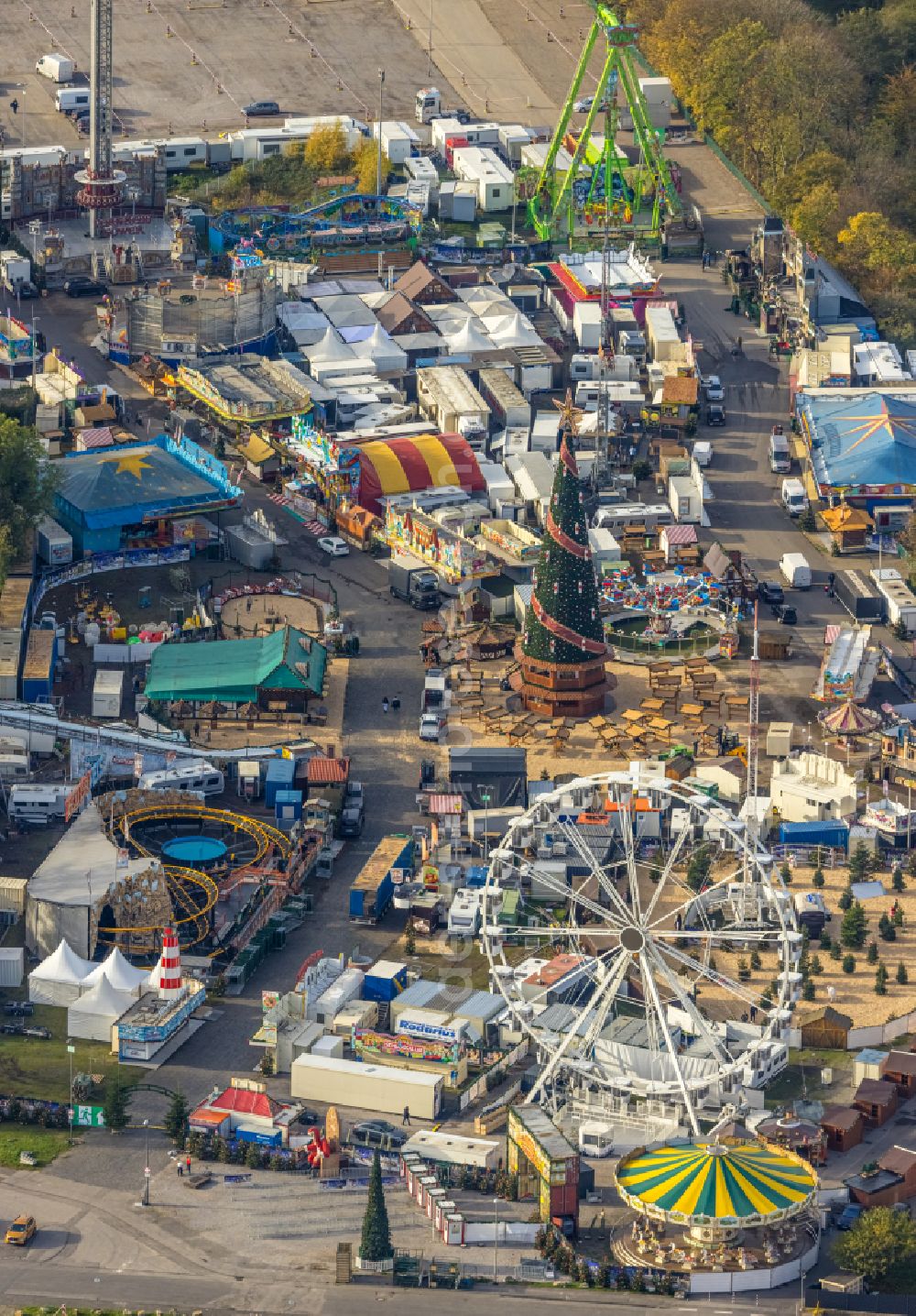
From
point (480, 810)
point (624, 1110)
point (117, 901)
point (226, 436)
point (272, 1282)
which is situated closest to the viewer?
point (272, 1282)

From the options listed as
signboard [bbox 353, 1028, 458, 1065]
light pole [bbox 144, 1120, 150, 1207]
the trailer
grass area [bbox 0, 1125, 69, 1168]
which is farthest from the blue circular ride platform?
grass area [bbox 0, 1125, 69, 1168]

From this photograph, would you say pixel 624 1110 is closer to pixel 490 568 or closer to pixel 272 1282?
pixel 272 1282

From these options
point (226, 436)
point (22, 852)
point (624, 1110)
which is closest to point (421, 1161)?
point (624, 1110)

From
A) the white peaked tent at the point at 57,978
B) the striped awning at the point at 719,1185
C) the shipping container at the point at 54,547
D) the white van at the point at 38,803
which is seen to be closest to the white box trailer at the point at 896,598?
the shipping container at the point at 54,547

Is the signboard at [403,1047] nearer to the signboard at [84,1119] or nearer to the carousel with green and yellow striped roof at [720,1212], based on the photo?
the signboard at [84,1119]

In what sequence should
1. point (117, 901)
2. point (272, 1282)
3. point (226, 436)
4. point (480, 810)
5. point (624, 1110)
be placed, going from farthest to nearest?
point (226, 436) → point (480, 810) → point (117, 901) → point (624, 1110) → point (272, 1282)

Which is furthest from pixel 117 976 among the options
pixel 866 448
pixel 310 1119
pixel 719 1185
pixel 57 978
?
pixel 866 448
